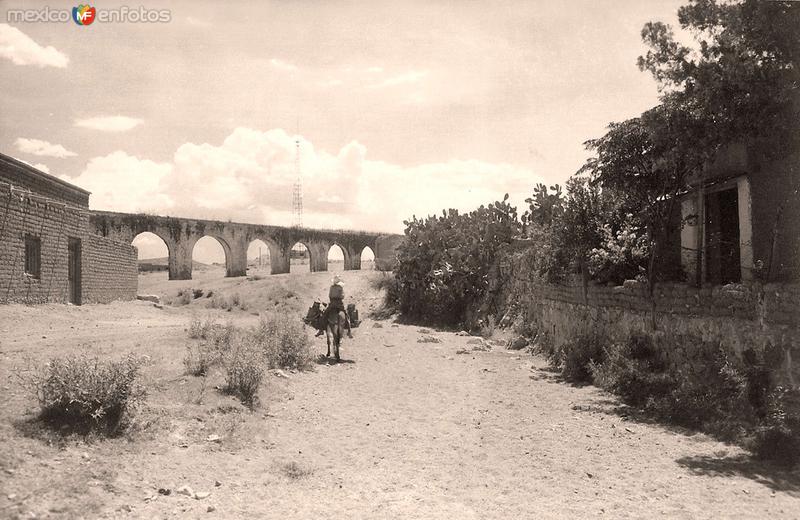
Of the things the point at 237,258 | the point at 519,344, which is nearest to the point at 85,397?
the point at 519,344

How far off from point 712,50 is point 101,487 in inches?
282

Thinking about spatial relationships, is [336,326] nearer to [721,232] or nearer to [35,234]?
[721,232]

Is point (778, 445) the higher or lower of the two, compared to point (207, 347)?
lower

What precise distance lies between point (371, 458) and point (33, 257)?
1223 centimetres

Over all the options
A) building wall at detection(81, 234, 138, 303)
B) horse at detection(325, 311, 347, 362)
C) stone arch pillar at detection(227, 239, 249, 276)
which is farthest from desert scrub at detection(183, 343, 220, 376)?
stone arch pillar at detection(227, 239, 249, 276)

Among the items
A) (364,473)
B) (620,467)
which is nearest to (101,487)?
(364,473)

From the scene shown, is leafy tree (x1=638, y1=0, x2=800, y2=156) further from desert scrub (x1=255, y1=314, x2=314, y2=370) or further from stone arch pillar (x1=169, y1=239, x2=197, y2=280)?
stone arch pillar (x1=169, y1=239, x2=197, y2=280)

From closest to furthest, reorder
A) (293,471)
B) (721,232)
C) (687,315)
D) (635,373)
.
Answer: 1. (293,471)
2. (687,315)
3. (635,373)
4. (721,232)

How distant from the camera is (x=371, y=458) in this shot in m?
5.21

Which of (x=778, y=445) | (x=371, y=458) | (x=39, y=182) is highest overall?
(x=39, y=182)

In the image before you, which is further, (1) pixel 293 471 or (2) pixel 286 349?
(2) pixel 286 349

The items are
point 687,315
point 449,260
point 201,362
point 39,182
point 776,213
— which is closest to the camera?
point 776,213

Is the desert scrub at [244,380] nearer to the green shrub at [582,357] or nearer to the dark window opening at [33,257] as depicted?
the green shrub at [582,357]

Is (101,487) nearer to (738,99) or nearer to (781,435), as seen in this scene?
(781,435)
